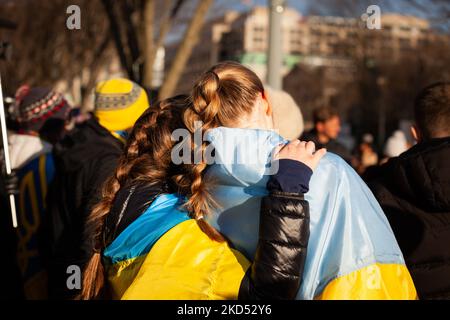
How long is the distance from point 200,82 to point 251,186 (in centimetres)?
41

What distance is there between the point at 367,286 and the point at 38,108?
343cm

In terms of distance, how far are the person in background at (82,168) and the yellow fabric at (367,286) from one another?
2082mm

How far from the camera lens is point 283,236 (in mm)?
1965

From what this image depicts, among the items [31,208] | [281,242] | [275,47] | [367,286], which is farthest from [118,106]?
[275,47]

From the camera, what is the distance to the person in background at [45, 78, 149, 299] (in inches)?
153

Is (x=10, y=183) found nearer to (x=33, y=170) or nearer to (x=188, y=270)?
(x=33, y=170)

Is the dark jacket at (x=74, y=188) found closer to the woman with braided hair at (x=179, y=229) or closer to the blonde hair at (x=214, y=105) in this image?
the woman with braided hair at (x=179, y=229)

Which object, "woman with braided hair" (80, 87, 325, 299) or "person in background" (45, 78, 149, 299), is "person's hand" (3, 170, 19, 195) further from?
"woman with braided hair" (80, 87, 325, 299)

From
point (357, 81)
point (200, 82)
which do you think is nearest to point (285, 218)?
point (200, 82)

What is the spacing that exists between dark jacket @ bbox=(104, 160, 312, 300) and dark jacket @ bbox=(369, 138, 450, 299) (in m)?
0.95

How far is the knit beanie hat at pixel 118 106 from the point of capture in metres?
4.07
